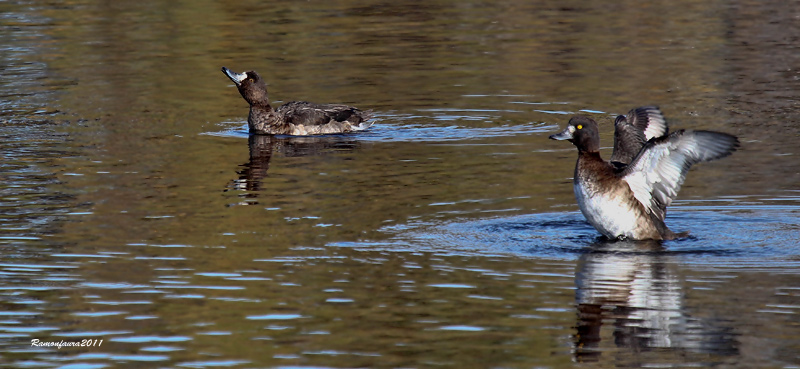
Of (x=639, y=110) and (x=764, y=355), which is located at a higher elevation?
(x=639, y=110)

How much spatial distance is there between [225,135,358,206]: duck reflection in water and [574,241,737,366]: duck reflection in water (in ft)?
15.3

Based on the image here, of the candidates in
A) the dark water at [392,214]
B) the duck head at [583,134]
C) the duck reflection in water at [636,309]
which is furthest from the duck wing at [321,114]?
the duck reflection in water at [636,309]

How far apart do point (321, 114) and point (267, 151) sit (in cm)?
172

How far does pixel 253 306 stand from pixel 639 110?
5.94 metres

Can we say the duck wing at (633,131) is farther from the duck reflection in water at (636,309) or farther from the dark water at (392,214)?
the duck reflection in water at (636,309)

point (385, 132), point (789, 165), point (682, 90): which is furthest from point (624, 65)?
point (789, 165)

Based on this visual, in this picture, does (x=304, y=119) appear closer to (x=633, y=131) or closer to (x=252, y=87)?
(x=252, y=87)

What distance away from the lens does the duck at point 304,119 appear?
19.7m

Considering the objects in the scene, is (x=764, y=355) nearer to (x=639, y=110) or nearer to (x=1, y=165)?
(x=639, y=110)

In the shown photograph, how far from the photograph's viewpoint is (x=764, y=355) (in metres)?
8.57

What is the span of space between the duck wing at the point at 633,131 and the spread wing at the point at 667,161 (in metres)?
0.61

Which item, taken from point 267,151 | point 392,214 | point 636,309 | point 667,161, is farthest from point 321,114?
point 636,309

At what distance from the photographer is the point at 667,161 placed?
39.9 feet

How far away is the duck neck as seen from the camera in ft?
65.4
